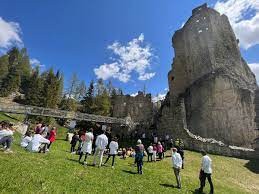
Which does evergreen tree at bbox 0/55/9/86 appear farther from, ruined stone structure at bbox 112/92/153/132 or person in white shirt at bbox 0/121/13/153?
person in white shirt at bbox 0/121/13/153

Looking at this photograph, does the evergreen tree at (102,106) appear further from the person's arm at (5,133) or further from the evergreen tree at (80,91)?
the person's arm at (5,133)

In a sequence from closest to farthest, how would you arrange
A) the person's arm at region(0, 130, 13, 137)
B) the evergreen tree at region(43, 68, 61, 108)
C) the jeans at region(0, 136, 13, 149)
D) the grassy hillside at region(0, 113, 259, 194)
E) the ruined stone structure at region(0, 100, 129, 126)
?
the grassy hillside at region(0, 113, 259, 194)
the jeans at region(0, 136, 13, 149)
the person's arm at region(0, 130, 13, 137)
the ruined stone structure at region(0, 100, 129, 126)
the evergreen tree at region(43, 68, 61, 108)

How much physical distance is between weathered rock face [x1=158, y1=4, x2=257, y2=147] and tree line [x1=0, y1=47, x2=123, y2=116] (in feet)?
69.4

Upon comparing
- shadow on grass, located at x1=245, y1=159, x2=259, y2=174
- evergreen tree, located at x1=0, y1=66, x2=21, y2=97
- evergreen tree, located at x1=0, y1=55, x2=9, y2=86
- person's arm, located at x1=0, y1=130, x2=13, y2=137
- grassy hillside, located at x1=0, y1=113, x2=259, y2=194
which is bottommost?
grassy hillside, located at x1=0, y1=113, x2=259, y2=194

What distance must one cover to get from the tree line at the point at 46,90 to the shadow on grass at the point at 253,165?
137 feet

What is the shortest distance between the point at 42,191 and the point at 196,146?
Answer: 29.3 m

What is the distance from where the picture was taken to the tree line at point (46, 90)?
6606 cm

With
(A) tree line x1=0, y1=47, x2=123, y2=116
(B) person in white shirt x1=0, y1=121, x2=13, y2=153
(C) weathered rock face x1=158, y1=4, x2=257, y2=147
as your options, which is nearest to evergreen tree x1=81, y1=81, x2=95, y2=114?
(A) tree line x1=0, y1=47, x2=123, y2=116

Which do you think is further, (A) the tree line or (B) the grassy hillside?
(A) the tree line

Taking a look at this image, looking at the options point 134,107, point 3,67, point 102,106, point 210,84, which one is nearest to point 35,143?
point 210,84

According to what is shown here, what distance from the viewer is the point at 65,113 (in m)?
48.8

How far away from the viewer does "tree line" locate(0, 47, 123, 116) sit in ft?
217

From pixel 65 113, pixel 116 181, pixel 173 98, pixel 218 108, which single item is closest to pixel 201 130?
pixel 218 108

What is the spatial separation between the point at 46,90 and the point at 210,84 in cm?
4145
